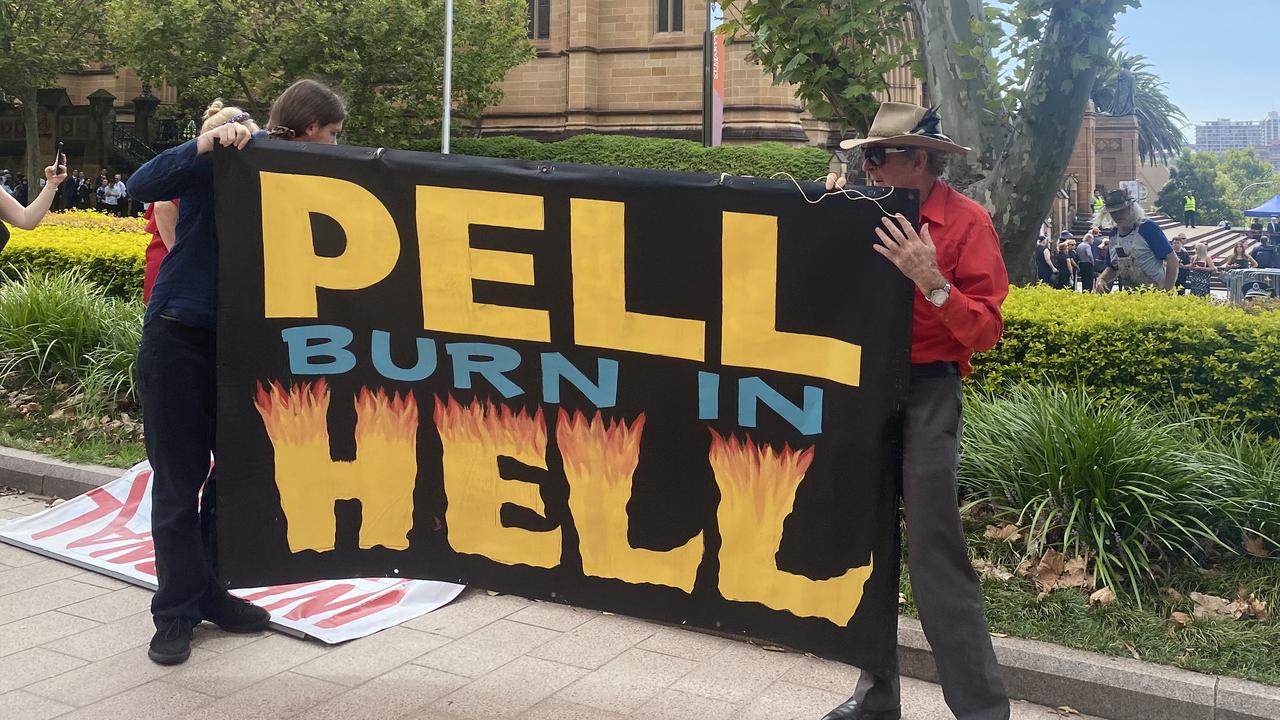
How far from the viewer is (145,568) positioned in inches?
229

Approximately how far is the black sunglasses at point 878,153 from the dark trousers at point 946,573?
0.83 meters

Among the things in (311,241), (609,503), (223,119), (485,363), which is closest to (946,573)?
(609,503)

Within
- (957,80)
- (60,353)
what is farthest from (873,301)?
(60,353)

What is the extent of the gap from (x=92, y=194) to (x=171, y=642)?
35.8 m

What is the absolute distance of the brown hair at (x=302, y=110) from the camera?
15.4ft

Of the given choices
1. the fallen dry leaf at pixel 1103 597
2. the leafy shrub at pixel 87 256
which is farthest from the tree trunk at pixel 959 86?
the leafy shrub at pixel 87 256

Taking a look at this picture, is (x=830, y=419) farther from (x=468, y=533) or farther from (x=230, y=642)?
(x=230, y=642)

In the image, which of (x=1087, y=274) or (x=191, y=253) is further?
(x=1087, y=274)

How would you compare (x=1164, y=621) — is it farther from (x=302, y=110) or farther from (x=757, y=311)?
(x=302, y=110)

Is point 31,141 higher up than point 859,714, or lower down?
higher up

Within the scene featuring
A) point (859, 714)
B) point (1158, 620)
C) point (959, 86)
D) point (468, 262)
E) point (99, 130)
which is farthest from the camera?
point (99, 130)

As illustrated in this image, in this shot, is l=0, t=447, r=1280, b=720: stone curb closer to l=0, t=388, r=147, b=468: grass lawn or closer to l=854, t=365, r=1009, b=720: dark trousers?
l=854, t=365, r=1009, b=720: dark trousers

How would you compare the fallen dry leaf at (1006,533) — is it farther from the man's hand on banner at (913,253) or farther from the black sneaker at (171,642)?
the black sneaker at (171,642)

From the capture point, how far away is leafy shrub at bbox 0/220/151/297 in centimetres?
1016
